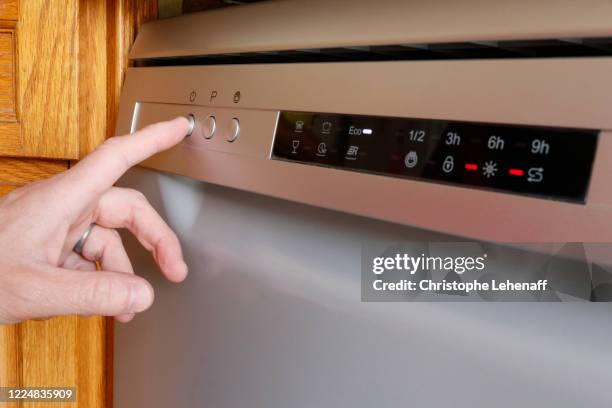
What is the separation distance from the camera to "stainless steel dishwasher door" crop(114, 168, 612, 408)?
0.92 feet

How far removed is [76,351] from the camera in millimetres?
676

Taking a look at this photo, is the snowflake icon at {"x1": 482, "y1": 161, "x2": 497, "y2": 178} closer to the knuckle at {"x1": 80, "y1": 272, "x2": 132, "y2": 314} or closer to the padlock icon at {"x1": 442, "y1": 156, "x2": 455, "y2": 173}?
the padlock icon at {"x1": 442, "y1": 156, "x2": 455, "y2": 173}

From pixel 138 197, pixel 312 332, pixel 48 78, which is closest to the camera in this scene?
pixel 312 332

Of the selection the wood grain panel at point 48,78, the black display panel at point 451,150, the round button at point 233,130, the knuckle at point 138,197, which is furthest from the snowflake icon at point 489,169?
the wood grain panel at point 48,78

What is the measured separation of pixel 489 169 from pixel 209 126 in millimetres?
236

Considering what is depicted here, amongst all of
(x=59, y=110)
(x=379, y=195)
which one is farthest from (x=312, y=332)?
(x=59, y=110)

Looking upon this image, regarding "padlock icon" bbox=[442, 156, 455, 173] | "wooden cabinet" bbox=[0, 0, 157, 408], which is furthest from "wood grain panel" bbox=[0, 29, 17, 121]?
"padlock icon" bbox=[442, 156, 455, 173]

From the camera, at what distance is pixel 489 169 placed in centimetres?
28

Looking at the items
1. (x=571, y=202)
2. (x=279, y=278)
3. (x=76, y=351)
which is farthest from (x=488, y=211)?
(x=76, y=351)

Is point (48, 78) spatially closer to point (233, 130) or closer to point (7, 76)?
point (7, 76)

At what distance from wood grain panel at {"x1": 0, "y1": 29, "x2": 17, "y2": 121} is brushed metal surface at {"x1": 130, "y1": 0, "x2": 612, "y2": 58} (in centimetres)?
21

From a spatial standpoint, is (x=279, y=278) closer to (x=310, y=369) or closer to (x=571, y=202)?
(x=310, y=369)

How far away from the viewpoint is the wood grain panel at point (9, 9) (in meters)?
0.65

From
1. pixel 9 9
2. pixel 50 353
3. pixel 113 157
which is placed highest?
pixel 9 9
